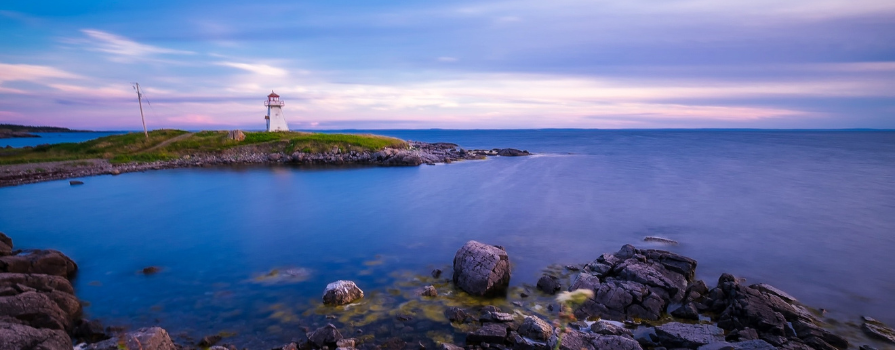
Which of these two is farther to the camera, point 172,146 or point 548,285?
point 172,146

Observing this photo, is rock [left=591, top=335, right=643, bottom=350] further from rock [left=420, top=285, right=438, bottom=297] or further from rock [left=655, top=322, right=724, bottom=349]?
rock [left=420, top=285, right=438, bottom=297]

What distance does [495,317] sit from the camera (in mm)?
11750

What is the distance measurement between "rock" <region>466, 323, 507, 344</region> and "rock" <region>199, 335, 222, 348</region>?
20.4ft

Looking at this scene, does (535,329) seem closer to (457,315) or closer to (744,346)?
(457,315)

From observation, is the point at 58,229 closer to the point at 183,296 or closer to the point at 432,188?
the point at 183,296

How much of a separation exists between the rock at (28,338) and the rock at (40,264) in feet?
22.8

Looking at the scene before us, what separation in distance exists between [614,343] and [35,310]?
13.2m

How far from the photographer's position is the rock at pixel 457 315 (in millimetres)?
11969

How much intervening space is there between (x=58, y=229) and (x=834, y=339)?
32806mm

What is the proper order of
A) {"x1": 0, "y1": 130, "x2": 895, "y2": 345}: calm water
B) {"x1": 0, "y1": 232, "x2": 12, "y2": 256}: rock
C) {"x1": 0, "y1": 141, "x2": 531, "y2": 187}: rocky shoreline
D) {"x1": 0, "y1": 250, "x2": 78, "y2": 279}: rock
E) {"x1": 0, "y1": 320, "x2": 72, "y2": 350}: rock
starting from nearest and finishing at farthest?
{"x1": 0, "y1": 320, "x2": 72, "y2": 350}: rock → {"x1": 0, "y1": 250, "x2": 78, "y2": 279}: rock → {"x1": 0, "y1": 130, "x2": 895, "y2": 345}: calm water → {"x1": 0, "y1": 232, "x2": 12, "y2": 256}: rock → {"x1": 0, "y1": 141, "x2": 531, "y2": 187}: rocky shoreline

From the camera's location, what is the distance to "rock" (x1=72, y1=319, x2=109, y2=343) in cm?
1109

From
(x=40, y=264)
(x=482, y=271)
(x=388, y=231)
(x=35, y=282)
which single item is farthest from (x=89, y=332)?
(x=388, y=231)

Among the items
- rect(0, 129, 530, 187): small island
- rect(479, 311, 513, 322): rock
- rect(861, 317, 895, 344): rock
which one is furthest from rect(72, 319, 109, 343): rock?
rect(0, 129, 530, 187): small island

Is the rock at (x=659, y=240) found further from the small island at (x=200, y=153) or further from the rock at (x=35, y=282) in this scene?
the small island at (x=200, y=153)
